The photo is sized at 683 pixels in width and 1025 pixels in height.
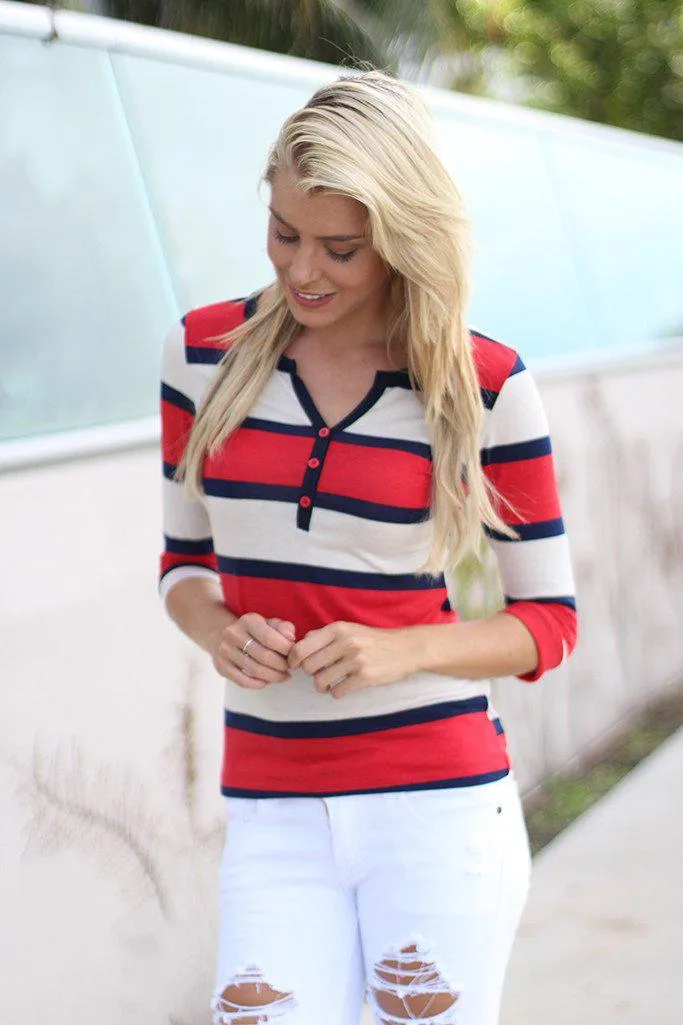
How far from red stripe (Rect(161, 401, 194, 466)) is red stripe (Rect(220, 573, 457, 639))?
0.74 ft

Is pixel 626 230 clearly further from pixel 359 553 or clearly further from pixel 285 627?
pixel 285 627

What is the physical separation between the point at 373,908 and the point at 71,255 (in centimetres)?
217

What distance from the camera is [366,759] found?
1.84 metres

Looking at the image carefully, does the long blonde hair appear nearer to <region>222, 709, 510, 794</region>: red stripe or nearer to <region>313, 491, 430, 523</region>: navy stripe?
<region>313, 491, 430, 523</region>: navy stripe

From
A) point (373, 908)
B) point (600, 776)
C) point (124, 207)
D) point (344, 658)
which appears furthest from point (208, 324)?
point (600, 776)

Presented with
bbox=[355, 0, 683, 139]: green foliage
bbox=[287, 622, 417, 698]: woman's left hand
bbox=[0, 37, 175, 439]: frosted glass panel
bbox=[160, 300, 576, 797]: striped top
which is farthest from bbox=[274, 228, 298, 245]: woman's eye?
bbox=[355, 0, 683, 139]: green foliage

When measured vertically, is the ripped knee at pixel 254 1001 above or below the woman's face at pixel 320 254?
below

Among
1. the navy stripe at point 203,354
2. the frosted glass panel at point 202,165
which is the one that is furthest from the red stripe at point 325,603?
the frosted glass panel at point 202,165

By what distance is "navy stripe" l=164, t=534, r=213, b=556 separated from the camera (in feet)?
7.04

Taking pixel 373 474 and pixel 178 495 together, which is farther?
pixel 178 495

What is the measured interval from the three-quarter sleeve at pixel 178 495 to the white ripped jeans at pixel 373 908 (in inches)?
16.4

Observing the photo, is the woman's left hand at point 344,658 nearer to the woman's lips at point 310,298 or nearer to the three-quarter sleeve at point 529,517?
the three-quarter sleeve at point 529,517

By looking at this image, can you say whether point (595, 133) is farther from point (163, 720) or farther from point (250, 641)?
point (250, 641)

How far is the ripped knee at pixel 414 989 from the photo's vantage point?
1.81 m
